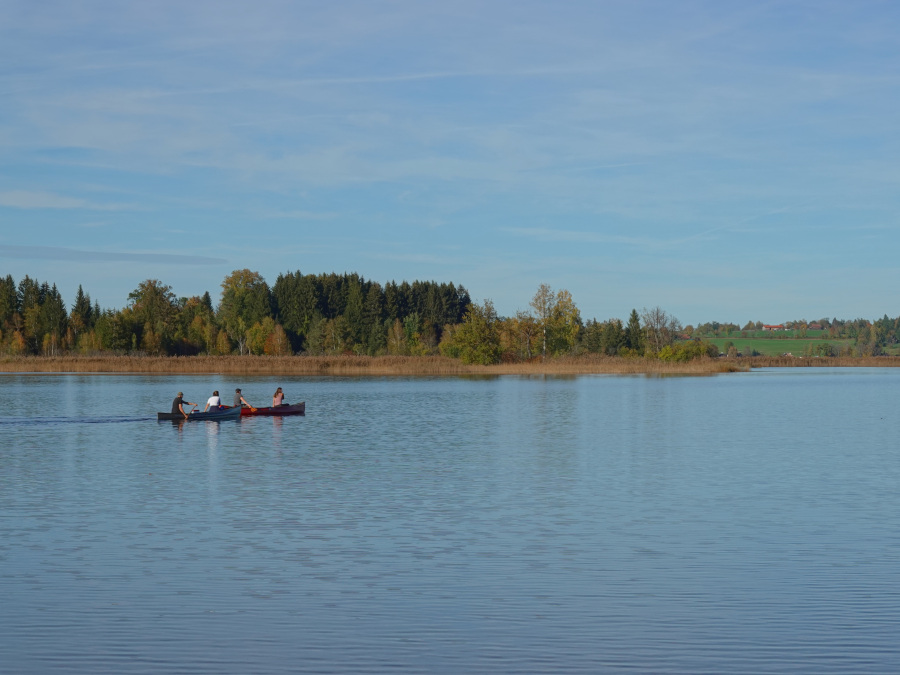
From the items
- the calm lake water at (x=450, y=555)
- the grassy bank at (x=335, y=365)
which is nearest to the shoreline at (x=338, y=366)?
the grassy bank at (x=335, y=365)

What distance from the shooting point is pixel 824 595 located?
10.9 m

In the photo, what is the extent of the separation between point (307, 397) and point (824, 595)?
155 ft

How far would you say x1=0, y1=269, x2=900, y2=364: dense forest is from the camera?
109m

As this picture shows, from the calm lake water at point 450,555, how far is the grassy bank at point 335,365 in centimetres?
5671

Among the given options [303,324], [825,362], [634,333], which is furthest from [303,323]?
[825,362]

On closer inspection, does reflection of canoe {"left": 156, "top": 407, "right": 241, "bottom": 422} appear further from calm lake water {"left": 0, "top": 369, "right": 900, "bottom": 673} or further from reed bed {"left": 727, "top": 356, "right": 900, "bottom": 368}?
reed bed {"left": 727, "top": 356, "right": 900, "bottom": 368}

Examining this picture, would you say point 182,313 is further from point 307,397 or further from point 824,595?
point 824,595

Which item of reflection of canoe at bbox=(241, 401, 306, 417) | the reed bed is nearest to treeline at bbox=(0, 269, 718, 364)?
the reed bed

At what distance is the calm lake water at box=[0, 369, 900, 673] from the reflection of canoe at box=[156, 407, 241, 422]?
21.6 ft

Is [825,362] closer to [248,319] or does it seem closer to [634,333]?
[634,333]

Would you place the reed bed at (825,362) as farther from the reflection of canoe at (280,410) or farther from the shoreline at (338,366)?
the reflection of canoe at (280,410)

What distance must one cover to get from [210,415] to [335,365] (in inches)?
2175

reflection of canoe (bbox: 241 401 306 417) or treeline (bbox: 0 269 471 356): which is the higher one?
treeline (bbox: 0 269 471 356)

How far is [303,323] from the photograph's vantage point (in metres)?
147
